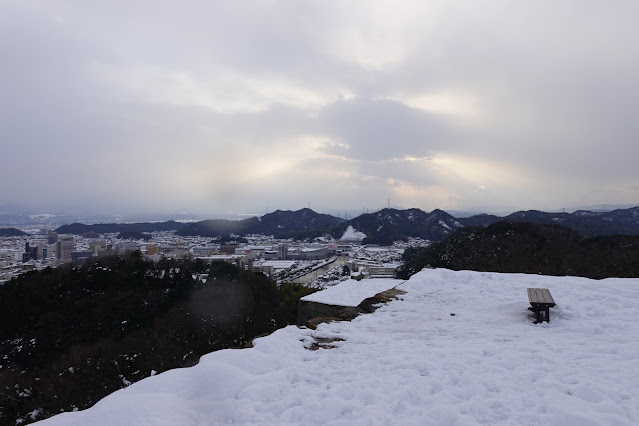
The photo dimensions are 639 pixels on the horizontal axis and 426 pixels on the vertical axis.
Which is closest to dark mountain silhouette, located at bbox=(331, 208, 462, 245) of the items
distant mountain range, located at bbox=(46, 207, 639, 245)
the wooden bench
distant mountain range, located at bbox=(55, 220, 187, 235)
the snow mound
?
distant mountain range, located at bbox=(46, 207, 639, 245)

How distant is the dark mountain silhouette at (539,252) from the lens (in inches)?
594

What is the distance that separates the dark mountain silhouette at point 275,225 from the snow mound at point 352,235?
544cm

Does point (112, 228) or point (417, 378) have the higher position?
point (417, 378)

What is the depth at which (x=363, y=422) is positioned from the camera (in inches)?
95.0

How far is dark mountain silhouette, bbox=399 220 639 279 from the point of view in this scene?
15078mm

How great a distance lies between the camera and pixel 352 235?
92.8 meters

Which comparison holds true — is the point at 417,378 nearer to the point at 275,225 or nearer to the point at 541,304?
the point at 541,304

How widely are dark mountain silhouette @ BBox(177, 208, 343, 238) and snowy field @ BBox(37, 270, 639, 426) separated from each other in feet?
294

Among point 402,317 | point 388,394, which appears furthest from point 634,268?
point 388,394

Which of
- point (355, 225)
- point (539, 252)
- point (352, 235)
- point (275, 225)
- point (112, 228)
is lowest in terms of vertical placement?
point (352, 235)

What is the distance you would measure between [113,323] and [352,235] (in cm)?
7702

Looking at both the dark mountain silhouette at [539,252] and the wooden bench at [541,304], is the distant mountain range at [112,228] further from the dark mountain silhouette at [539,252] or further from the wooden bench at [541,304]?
the wooden bench at [541,304]

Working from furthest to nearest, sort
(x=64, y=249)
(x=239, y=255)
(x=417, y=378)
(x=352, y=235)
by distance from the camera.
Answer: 1. (x=352, y=235)
2. (x=64, y=249)
3. (x=239, y=255)
4. (x=417, y=378)

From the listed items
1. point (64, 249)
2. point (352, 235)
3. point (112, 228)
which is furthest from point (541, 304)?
point (112, 228)
